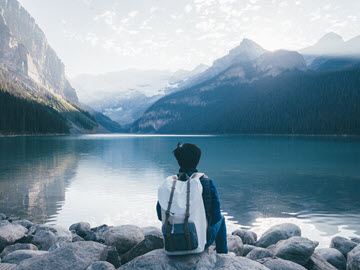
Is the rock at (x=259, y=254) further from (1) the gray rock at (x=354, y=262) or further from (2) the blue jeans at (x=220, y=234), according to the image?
(2) the blue jeans at (x=220, y=234)

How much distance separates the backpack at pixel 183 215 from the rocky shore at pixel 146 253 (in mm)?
426

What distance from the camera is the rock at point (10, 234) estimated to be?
31.3ft

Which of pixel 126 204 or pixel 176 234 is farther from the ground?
pixel 176 234

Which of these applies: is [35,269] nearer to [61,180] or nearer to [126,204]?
[126,204]

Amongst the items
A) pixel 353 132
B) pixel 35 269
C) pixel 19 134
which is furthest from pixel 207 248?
pixel 353 132

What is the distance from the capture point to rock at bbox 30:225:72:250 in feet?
32.7

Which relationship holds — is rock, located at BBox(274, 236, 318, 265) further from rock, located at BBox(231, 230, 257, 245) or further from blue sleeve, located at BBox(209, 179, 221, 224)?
rock, located at BBox(231, 230, 257, 245)

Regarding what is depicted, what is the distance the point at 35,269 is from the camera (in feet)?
19.5

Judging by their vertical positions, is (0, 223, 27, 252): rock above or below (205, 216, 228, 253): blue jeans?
below

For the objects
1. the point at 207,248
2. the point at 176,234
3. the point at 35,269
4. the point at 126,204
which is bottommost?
the point at 126,204

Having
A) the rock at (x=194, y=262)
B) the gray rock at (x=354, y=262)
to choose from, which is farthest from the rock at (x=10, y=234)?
the gray rock at (x=354, y=262)

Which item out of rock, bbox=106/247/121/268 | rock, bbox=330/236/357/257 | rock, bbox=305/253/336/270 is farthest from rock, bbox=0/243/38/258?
rock, bbox=330/236/357/257

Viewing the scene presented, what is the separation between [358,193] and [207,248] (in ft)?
72.8

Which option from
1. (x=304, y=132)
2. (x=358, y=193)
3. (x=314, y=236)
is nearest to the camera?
(x=314, y=236)
